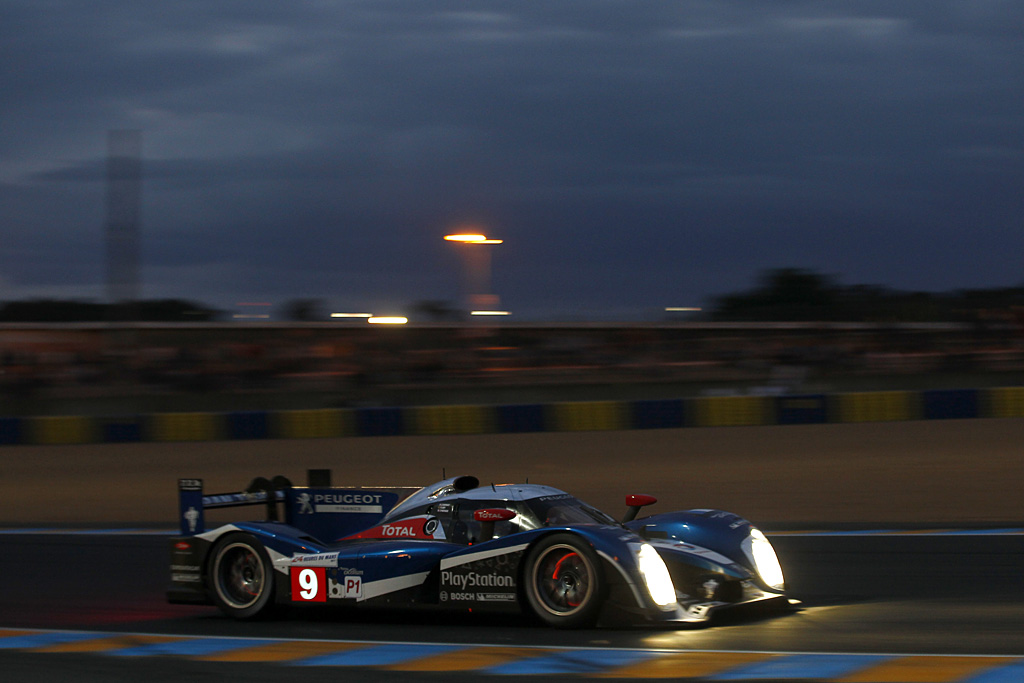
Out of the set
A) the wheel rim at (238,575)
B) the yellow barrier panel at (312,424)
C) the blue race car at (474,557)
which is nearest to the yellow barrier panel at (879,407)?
the yellow barrier panel at (312,424)

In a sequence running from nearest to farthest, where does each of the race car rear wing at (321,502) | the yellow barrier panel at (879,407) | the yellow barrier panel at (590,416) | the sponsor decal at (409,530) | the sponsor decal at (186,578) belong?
the sponsor decal at (409,530), the sponsor decal at (186,578), the race car rear wing at (321,502), the yellow barrier panel at (879,407), the yellow barrier panel at (590,416)

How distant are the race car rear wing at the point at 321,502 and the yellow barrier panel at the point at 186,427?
12.4m

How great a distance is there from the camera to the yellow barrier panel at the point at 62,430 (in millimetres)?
19288

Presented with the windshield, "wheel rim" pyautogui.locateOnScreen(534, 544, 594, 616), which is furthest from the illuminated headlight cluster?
"wheel rim" pyautogui.locateOnScreen(534, 544, 594, 616)

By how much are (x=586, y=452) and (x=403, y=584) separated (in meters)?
11.2

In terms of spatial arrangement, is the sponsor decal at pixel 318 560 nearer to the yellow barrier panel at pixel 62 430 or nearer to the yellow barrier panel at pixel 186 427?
the yellow barrier panel at pixel 186 427

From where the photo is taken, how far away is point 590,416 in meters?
18.4

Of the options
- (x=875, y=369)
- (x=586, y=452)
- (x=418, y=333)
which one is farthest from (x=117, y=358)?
(x=875, y=369)

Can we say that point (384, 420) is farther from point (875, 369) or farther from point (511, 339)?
point (875, 369)

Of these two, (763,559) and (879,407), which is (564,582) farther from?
(879,407)

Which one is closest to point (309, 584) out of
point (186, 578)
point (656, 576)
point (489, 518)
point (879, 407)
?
point (186, 578)

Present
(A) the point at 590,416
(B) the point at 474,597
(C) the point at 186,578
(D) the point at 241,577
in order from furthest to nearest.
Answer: (A) the point at 590,416 < (C) the point at 186,578 < (D) the point at 241,577 < (B) the point at 474,597

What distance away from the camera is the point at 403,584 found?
5.90 meters

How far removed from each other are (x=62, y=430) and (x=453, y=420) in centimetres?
719
